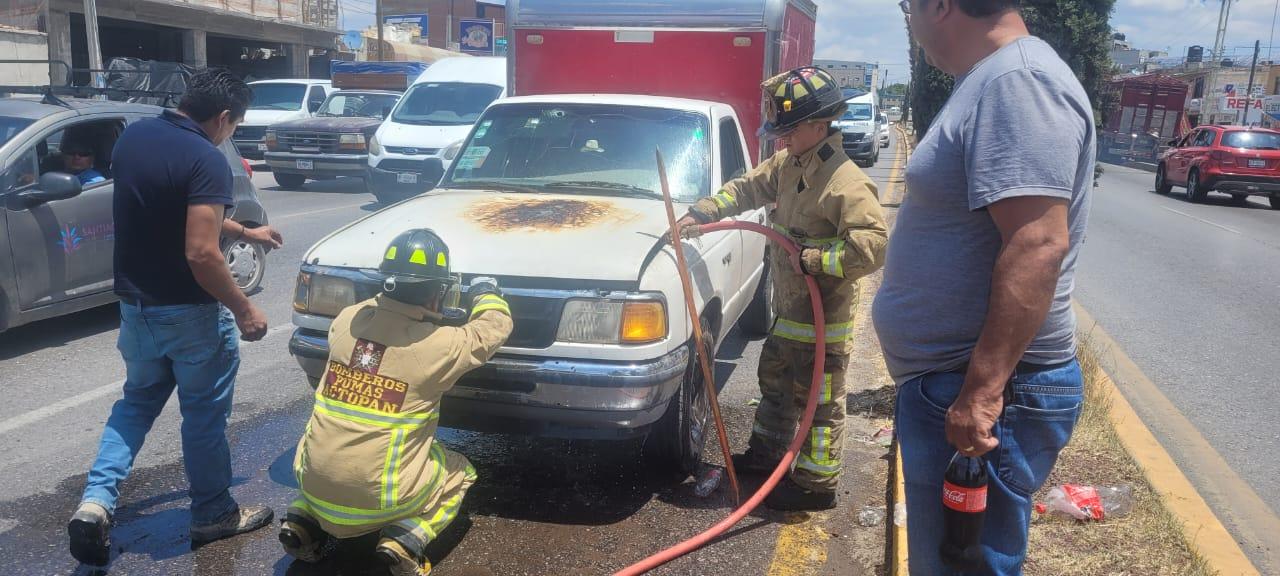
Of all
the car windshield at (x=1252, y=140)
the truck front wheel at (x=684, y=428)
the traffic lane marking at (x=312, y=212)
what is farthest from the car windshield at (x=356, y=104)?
the car windshield at (x=1252, y=140)

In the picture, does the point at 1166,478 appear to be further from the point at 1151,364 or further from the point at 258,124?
the point at 258,124

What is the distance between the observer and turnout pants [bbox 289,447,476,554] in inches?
137

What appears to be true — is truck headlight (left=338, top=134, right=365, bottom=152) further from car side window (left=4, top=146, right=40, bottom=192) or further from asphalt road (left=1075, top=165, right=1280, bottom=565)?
asphalt road (left=1075, top=165, right=1280, bottom=565)

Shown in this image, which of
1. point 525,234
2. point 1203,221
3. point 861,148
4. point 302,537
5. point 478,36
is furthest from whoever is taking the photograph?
point 478,36

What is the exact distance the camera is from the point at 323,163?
15852 mm

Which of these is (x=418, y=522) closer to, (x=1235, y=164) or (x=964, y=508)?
(x=964, y=508)

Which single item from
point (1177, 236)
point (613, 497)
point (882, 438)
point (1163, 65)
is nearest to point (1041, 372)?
point (613, 497)

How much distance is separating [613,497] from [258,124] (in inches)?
701

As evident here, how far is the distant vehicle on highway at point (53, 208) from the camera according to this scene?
610cm

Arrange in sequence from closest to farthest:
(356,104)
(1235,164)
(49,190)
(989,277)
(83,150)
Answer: (989,277) < (49,190) < (83,150) < (356,104) < (1235,164)

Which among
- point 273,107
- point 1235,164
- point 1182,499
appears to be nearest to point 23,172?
point 1182,499

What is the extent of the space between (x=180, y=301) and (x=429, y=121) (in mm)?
11033

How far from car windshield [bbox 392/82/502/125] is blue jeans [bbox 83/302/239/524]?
10.8 meters

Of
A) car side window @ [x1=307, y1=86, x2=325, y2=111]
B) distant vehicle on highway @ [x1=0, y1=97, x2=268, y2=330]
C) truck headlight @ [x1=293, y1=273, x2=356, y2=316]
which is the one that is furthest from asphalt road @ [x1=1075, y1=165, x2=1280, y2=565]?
car side window @ [x1=307, y1=86, x2=325, y2=111]
